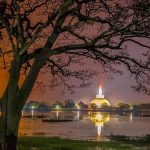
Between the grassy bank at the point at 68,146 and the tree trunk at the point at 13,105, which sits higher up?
the tree trunk at the point at 13,105

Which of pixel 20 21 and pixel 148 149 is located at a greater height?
pixel 20 21

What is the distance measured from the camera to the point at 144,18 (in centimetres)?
2123

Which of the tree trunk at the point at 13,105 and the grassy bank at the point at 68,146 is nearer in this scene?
the tree trunk at the point at 13,105

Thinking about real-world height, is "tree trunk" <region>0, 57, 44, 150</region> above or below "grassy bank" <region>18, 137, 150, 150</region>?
above

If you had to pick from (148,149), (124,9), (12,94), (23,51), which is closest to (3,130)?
(12,94)

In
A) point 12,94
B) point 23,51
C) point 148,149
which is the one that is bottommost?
point 148,149

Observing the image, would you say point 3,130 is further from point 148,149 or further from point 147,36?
point 148,149

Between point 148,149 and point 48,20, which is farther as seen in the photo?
point 148,149

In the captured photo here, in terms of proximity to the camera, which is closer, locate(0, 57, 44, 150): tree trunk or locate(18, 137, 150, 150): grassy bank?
locate(0, 57, 44, 150): tree trunk

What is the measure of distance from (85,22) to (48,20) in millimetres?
1720

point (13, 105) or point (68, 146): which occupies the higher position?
point (13, 105)

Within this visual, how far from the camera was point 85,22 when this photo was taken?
71.1 ft

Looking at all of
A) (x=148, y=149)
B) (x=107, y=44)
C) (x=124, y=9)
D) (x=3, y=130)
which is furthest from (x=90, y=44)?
(x=148, y=149)

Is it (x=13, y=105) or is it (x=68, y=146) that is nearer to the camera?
(x=13, y=105)
